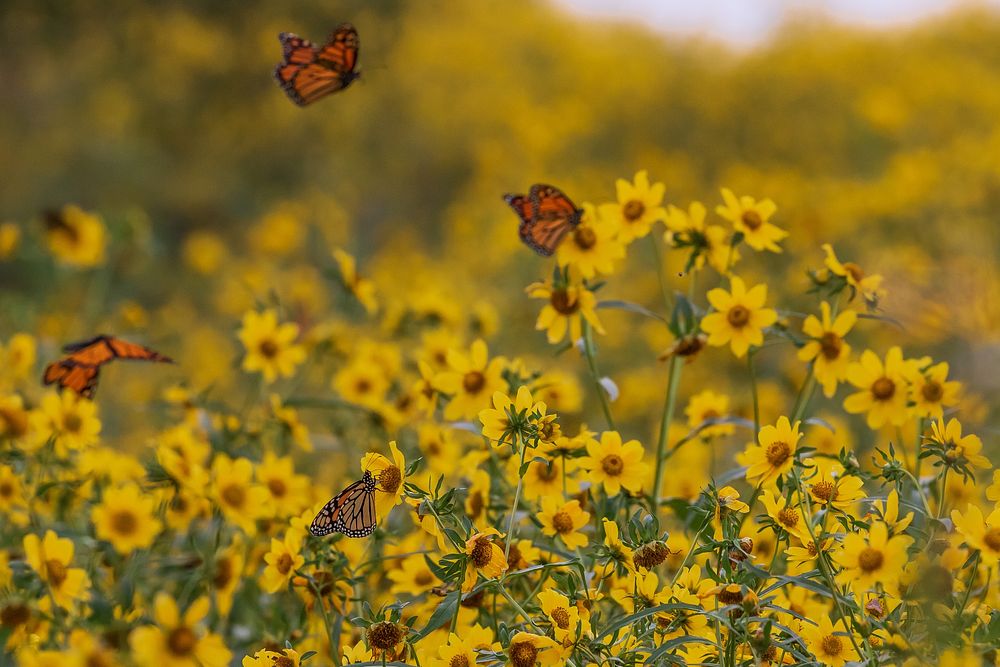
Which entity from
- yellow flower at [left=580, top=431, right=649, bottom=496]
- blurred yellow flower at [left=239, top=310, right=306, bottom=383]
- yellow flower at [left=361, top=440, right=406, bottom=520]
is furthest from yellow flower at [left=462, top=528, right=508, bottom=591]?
blurred yellow flower at [left=239, top=310, right=306, bottom=383]

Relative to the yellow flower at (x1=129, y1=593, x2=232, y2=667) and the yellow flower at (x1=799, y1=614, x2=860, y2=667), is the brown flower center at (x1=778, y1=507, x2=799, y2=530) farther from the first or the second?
the yellow flower at (x1=129, y1=593, x2=232, y2=667)

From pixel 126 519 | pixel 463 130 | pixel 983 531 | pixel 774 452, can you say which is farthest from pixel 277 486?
pixel 463 130

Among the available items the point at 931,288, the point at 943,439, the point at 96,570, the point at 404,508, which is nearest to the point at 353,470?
the point at 404,508

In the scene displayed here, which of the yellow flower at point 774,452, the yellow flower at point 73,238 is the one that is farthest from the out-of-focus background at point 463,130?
the yellow flower at point 774,452

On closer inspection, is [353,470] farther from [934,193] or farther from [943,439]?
[934,193]

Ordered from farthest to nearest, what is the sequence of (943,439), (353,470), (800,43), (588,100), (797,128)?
(800,43), (588,100), (797,128), (353,470), (943,439)

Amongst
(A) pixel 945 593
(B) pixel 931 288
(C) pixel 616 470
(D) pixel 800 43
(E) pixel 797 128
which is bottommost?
(A) pixel 945 593
